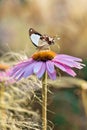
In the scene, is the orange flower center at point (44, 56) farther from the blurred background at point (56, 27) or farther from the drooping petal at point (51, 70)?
the blurred background at point (56, 27)

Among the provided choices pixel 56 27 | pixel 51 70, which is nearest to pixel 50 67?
pixel 51 70

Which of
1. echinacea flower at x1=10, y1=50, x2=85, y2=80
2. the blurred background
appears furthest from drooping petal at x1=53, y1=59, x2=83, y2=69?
the blurred background

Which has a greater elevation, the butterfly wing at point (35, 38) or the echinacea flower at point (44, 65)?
the butterfly wing at point (35, 38)

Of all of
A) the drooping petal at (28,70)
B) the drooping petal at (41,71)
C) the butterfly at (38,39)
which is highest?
the butterfly at (38,39)

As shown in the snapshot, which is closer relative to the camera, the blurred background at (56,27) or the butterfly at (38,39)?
the butterfly at (38,39)

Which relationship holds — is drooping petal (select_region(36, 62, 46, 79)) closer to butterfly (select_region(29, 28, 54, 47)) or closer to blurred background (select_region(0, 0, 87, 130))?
butterfly (select_region(29, 28, 54, 47))

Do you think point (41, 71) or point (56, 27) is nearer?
point (41, 71)

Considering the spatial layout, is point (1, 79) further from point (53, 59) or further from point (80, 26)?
point (80, 26)

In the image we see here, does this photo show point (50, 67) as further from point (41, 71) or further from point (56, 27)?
point (56, 27)

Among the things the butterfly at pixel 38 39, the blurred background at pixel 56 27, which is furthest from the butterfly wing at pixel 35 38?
the blurred background at pixel 56 27
